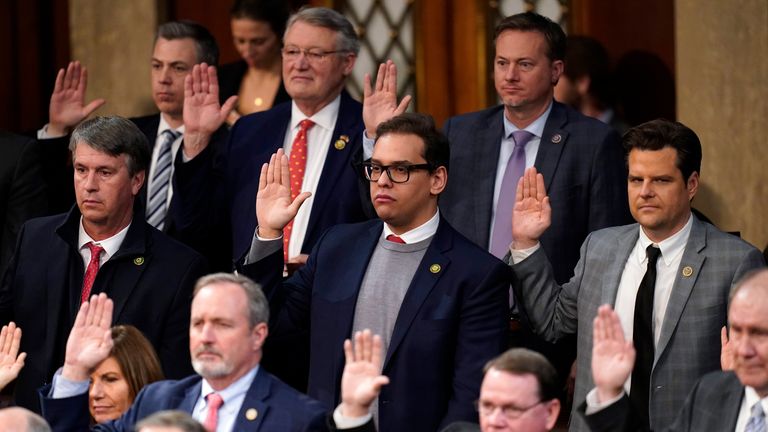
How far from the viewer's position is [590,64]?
7590 millimetres

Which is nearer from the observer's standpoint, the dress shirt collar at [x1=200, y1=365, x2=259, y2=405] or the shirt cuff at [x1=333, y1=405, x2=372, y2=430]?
the shirt cuff at [x1=333, y1=405, x2=372, y2=430]

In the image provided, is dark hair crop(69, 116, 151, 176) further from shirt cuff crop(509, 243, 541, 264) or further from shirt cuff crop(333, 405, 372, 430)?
shirt cuff crop(333, 405, 372, 430)

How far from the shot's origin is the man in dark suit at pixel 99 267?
5.73 meters

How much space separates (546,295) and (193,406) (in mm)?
1231

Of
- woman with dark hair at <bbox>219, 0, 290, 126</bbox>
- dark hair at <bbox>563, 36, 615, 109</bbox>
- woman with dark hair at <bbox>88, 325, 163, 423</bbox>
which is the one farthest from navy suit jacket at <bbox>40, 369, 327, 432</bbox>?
dark hair at <bbox>563, 36, 615, 109</bbox>

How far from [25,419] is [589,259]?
1.84m

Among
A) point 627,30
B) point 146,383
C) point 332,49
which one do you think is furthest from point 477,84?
point 146,383

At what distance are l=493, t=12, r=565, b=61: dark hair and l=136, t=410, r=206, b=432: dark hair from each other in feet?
7.81

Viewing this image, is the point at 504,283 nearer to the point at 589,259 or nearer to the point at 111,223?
the point at 589,259

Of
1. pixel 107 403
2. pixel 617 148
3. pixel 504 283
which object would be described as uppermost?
pixel 617 148

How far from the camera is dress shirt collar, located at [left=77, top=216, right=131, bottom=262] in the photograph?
5.86m

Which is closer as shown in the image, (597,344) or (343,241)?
(597,344)

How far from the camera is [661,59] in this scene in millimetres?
7895

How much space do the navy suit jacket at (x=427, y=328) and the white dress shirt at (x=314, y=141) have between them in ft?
2.65
